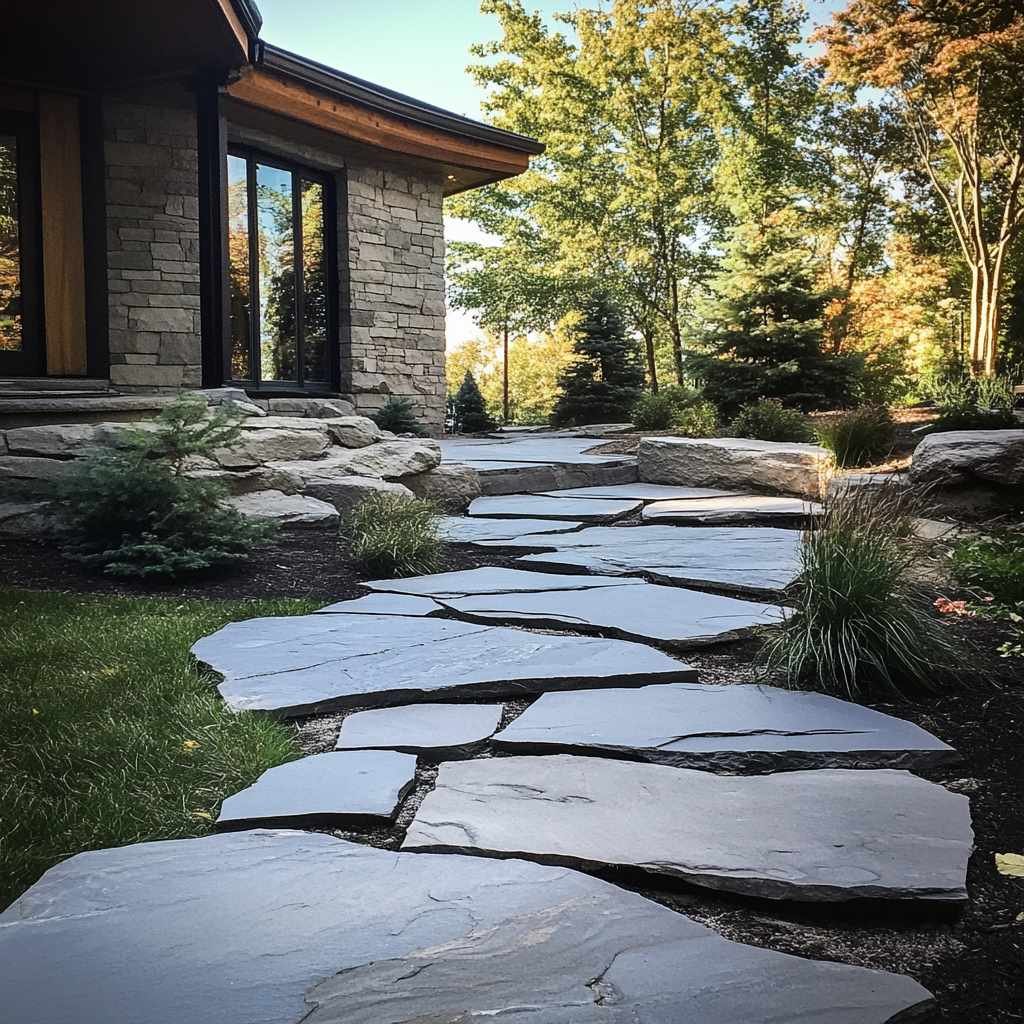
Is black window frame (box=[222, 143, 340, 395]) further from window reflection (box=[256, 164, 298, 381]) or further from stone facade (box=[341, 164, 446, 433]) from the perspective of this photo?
stone facade (box=[341, 164, 446, 433])

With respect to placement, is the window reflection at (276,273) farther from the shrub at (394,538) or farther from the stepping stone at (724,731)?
the stepping stone at (724,731)

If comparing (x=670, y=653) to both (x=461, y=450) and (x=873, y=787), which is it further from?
(x=461, y=450)

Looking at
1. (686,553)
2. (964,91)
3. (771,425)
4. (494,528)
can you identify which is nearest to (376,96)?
(771,425)

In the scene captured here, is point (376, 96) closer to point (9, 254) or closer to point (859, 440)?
point (9, 254)

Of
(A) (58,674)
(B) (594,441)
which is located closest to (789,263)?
(B) (594,441)

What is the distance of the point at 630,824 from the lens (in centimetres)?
170

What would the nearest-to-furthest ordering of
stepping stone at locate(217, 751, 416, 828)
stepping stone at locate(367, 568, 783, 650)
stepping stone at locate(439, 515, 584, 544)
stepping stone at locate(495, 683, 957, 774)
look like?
stepping stone at locate(217, 751, 416, 828) < stepping stone at locate(495, 683, 957, 774) < stepping stone at locate(367, 568, 783, 650) < stepping stone at locate(439, 515, 584, 544)

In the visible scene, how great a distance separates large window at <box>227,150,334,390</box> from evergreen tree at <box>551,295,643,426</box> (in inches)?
174

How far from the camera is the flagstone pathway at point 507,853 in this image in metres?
1.20

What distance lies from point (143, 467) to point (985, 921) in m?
3.79

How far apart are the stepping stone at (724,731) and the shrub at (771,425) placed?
6.38 meters

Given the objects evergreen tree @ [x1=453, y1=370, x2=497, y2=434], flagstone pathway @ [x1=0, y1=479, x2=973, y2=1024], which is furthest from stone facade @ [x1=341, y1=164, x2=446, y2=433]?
flagstone pathway @ [x1=0, y1=479, x2=973, y2=1024]

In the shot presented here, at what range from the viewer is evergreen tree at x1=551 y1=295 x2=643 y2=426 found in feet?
43.0

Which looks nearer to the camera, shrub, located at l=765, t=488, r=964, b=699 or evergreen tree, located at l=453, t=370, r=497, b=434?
shrub, located at l=765, t=488, r=964, b=699
